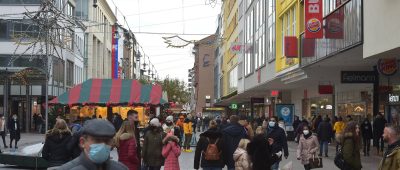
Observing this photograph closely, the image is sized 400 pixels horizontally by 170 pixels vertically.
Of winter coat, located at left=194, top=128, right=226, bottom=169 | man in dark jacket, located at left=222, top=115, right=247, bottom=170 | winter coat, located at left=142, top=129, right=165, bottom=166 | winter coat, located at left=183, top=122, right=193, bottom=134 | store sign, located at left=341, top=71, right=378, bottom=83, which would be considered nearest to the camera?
winter coat, located at left=194, top=128, right=226, bottom=169

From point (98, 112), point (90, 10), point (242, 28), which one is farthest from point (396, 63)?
point (90, 10)

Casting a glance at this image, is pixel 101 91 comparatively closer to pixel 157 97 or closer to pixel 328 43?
pixel 157 97

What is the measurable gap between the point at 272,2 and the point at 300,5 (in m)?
8.47

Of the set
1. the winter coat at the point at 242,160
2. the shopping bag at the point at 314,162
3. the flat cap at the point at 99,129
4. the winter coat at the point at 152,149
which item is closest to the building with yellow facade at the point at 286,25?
the shopping bag at the point at 314,162

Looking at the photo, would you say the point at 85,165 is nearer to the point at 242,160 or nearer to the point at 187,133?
the point at 242,160

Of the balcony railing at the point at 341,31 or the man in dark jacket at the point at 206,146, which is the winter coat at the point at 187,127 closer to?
the balcony railing at the point at 341,31

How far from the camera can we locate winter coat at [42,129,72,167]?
11.9 metres

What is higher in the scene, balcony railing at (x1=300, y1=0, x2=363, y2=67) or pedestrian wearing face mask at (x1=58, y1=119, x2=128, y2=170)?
balcony railing at (x1=300, y1=0, x2=363, y2=67)

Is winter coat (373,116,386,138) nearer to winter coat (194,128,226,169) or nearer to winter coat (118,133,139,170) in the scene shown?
winter coat (194,128,226,169)

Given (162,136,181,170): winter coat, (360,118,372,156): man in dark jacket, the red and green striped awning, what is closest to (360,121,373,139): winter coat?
(360,118,372,156): man in dark jacket

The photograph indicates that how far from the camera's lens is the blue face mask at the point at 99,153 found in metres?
4.03

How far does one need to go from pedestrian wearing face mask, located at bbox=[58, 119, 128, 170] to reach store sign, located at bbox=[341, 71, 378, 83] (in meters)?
19.1

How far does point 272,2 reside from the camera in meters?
36.5

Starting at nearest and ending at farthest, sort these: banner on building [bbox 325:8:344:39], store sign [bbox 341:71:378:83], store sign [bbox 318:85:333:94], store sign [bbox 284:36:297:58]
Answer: banner on building [bbox 325:8:344:39] < store sign [bbox 341:71:378:83] < store sign [bbox 284:36:297:58] < store sign [bbox 318:85:333:94]
